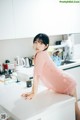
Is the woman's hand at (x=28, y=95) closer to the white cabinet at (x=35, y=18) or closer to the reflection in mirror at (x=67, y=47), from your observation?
the white cabinet at (x=35, y=18)

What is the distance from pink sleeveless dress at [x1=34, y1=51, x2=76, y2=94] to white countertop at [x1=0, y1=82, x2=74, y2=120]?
3.6 inches

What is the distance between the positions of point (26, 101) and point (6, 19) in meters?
1.22

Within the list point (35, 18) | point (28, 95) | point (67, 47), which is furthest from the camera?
point (67, 47)

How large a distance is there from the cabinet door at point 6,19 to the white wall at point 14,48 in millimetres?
402

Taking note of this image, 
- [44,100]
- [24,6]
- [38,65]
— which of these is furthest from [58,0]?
[44,100]

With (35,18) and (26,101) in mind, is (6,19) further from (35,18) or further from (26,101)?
(26,101)

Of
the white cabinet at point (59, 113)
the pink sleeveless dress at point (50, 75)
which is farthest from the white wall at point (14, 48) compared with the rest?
the white cabinet at point (59, 113)

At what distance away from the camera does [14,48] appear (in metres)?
3.08

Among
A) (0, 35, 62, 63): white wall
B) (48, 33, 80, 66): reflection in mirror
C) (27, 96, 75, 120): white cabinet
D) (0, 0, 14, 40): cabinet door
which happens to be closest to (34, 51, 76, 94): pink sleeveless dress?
(27, 96, 75, 120): white cabinet

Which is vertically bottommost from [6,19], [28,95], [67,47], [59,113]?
[59,113]

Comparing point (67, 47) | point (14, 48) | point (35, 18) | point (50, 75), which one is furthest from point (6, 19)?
point (67, 47)

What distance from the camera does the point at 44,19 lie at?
2906 mm

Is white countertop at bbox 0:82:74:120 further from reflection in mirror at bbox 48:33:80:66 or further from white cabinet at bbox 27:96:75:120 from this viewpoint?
reflection in mirror at bbox 48:33:80:66

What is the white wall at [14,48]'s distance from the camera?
296 cm
